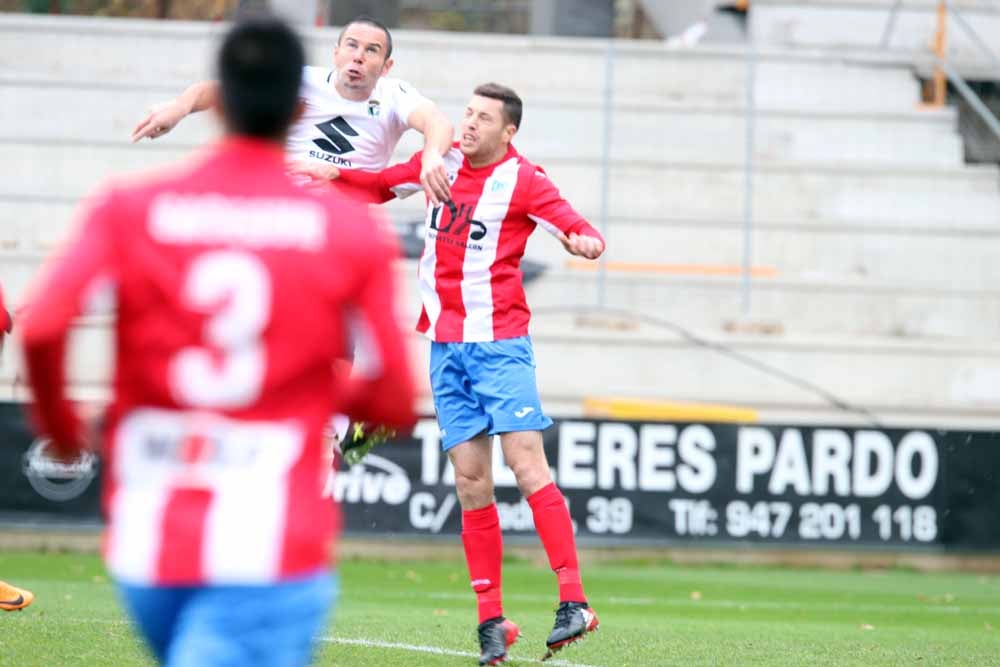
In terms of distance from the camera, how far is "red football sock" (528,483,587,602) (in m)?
6.71

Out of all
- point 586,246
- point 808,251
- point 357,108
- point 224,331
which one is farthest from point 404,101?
point 808,251

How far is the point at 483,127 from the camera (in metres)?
6.83

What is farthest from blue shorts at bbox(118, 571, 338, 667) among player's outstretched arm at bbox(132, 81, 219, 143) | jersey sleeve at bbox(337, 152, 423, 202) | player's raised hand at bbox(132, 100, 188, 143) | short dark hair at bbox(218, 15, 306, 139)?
jersey sleeve at bbox(337, 152, 423, 202)

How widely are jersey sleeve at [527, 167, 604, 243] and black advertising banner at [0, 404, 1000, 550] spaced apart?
545cm

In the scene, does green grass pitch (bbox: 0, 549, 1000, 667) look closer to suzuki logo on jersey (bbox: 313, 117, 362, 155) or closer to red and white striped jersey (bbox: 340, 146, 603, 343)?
red and white striped jersey (bbox: 340, 146, 603, 343)

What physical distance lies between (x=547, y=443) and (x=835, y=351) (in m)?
A: 3.85

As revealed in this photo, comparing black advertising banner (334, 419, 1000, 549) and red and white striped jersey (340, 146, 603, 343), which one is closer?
red and white striped jersey (340, 146, 603, 343)

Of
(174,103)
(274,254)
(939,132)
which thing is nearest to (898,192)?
(939,132)

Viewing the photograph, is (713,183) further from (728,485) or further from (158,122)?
(158,122)

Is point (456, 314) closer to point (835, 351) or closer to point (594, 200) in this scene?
point (835, 351)

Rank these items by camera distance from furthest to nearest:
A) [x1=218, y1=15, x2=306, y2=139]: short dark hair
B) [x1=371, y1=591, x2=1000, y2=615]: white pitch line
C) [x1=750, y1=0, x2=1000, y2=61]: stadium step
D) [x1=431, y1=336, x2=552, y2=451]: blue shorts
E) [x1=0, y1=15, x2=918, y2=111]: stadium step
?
[x1=750, y1=0, x2=1000, y2=61]: stadium step < [x1=0, y1=15, x2=918, y2=111]: stadium step < [x1=371, y1=591, x2=1000, y2=615]: white pitch line < [x1=431, y1=336, x2=552, y2=451]: blue shorts < [x1=218, y1=15, x2=306, y2=139]: short dark hair

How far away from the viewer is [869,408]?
1491 centimetres

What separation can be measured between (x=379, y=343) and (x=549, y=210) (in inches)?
150

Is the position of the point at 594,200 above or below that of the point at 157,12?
below
